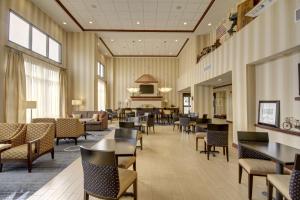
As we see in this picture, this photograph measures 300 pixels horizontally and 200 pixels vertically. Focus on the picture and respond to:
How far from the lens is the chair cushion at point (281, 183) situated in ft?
7.26

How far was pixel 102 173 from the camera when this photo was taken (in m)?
2.17

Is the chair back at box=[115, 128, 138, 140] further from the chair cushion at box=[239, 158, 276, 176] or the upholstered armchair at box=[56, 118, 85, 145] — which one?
the upholstered armchair at box=[56, 118, 85, 145]

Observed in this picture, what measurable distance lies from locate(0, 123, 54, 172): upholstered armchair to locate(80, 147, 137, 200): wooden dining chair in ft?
8.96

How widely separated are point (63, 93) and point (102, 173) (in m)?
9.65

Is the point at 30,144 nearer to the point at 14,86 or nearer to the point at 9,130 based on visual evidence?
the point at 9,130

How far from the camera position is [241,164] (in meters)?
3.49

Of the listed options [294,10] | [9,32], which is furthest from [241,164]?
[9,32]

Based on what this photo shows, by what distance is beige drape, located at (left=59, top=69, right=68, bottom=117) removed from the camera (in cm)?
1071

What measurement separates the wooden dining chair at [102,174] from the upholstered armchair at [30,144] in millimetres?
2732

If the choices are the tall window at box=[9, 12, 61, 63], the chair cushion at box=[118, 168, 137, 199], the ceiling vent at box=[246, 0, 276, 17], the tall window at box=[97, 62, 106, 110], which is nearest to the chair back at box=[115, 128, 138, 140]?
the chair cushion at box=[118, 168, 137, 199]

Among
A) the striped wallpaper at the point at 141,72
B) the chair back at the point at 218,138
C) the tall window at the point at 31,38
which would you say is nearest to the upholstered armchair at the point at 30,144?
the tall window at the point at 31,38

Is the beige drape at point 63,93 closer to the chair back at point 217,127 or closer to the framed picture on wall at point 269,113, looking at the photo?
the chair back at point 217,127

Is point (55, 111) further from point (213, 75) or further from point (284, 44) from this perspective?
point (284, 44)

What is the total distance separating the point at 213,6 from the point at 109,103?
1184cm
